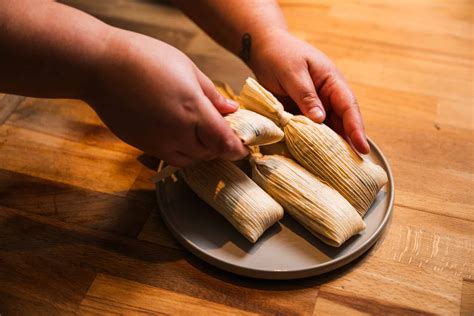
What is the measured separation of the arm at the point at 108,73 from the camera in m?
0.74

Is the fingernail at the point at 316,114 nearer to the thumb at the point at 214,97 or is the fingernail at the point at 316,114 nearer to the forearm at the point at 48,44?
the thumb at the point at 214,97

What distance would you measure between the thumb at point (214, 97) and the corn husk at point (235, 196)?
0.29 feet

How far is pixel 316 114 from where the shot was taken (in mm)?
929

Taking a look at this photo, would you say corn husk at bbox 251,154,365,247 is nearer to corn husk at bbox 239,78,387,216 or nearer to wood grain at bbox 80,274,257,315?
corn husk at bbox 239,78,387,216

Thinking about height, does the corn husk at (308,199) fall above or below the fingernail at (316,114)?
below

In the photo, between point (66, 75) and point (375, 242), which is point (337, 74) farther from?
point (66, 75)

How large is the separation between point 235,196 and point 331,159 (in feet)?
0.56

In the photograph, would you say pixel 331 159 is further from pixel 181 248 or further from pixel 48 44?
pixel 48 44

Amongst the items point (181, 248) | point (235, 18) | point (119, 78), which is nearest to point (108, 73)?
point (119, 78)

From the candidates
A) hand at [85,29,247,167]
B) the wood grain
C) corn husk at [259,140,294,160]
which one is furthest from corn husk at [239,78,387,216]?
the wood grain

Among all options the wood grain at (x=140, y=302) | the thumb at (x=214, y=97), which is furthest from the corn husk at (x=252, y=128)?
the wood grain at (x=140, y=302)

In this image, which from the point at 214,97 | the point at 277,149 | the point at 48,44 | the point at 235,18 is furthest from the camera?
the point at 235,18

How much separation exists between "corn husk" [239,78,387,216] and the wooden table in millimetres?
87

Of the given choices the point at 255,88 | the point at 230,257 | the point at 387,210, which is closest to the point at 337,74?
the point at 255,88
